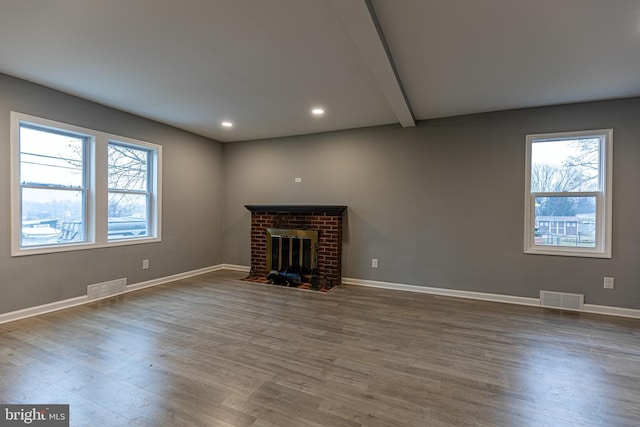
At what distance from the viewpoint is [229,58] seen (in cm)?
263

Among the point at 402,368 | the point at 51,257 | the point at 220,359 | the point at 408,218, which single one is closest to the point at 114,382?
the point at 220,359

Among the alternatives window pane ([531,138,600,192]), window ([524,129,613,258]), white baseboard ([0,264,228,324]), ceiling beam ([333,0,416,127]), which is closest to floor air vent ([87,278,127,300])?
white baseboard ([0,264,228,324])

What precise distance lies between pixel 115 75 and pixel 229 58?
131 centimetres

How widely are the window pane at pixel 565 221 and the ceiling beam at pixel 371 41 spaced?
7.90 feet

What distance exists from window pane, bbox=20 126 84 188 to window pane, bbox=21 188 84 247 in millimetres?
136

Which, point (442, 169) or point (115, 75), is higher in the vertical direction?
point (115, 75)

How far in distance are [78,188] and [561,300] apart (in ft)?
20.3

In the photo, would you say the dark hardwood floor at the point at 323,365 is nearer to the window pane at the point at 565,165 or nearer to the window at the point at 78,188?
the window at the point at 78,188

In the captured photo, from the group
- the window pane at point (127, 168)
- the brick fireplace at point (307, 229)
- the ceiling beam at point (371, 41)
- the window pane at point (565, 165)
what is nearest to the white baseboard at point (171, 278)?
the brick fireplace at point (307, 229)

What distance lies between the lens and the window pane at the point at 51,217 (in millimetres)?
3258

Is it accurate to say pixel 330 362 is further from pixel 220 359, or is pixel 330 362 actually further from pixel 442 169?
pixel 442 169

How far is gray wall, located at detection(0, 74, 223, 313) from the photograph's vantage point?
3059 millimetres

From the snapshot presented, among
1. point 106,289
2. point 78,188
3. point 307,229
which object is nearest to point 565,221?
point 307,229

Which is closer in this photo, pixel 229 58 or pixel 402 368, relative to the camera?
pixel 402 368
